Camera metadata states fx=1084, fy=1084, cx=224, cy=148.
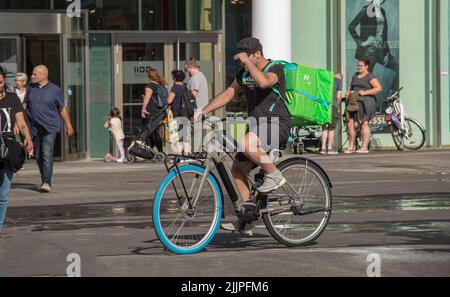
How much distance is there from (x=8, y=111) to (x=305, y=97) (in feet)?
9.69

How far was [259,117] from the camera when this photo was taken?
9492mm

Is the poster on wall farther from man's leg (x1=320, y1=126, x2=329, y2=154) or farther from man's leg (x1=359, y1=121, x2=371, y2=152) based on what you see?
man's leg (x1=320, y1=126, x2=329, y2=154)

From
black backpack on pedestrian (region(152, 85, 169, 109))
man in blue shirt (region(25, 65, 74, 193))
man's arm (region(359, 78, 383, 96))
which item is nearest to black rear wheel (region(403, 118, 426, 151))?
man's arm (region(359, 78, 383, 96))

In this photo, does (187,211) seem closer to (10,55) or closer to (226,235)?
(226,235)

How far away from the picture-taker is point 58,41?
67.3 ft

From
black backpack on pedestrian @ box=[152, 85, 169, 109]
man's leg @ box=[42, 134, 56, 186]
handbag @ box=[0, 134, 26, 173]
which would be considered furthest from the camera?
black backpack on pedestrian @ box=[152, 85, 169, 109]

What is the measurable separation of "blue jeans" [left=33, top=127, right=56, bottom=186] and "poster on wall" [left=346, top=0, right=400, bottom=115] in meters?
9.15

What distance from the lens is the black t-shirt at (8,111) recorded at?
10.7 metres

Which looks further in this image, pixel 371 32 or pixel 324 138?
pixel 371 32

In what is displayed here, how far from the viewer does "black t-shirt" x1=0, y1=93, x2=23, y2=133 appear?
10688mm

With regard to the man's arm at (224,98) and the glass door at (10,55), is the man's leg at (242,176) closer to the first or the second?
the man's arm at (224,98)

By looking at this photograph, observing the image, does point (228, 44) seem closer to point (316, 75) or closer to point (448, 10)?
point (448, 10)

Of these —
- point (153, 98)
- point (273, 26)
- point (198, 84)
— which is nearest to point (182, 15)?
point (273, 26)

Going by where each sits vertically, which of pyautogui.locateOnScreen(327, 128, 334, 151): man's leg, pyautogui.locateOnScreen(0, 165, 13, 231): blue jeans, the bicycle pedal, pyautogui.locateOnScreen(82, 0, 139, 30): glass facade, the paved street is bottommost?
the paved street
